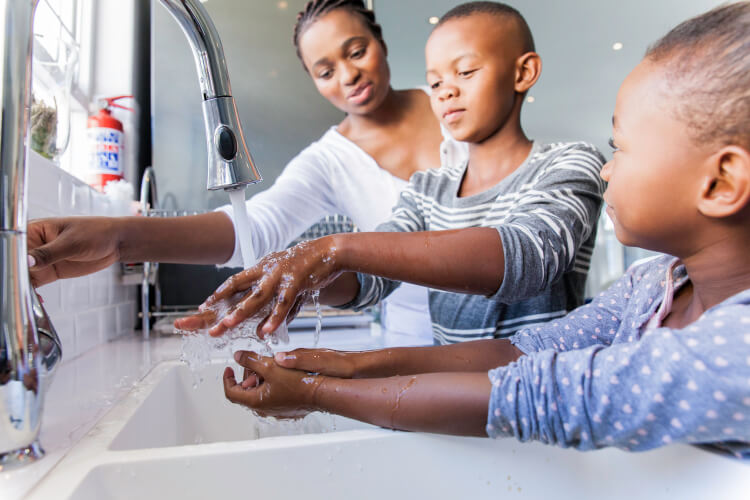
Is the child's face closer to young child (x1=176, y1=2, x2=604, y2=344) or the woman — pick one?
young child (x1=176, y1=2, x2=604, y2=344)

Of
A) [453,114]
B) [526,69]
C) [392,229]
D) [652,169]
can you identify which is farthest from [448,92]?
[652,169]

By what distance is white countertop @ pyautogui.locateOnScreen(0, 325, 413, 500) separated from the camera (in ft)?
1.37

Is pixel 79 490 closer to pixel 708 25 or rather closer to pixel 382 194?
pixel 708 25

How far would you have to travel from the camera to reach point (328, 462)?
464mm

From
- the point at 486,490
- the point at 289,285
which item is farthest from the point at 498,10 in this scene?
the point at 486,490

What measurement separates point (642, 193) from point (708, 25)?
162 mm

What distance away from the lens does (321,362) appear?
546 mm

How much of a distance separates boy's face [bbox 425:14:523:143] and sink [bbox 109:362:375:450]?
20.6 inches

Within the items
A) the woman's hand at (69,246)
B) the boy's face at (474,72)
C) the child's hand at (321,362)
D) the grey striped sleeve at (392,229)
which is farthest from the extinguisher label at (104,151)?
the child's hand at (321,362)

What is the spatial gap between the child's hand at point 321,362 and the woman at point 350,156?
43cm

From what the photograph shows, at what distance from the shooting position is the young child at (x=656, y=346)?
1.21 ft

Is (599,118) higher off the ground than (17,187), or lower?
higher

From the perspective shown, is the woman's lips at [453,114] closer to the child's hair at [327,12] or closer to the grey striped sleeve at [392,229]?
the grey striped sleeve at [392,229]

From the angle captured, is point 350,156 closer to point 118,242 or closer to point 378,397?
point 118,242
